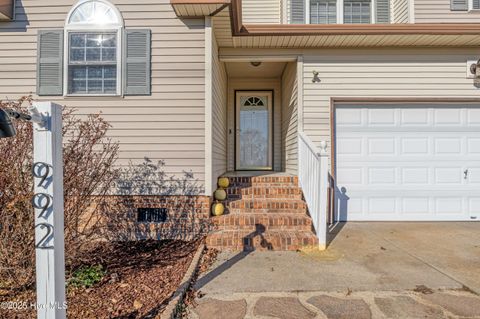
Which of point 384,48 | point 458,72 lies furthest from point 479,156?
point 384,48

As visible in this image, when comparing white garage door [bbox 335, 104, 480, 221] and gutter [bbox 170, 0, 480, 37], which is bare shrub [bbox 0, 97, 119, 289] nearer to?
gutter [bbox 170, 0, 480, 37]

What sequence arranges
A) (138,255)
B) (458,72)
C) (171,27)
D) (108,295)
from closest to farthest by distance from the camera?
1. (108,295)
2. (138,255)
3. (171,27)
4. (458,72)

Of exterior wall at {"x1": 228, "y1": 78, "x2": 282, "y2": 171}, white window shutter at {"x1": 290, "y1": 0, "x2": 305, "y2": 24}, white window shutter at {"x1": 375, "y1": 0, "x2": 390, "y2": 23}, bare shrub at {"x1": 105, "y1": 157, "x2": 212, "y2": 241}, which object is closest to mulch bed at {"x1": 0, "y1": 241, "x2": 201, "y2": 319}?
bare shrub at {"x1": 105, "y1": 157, "x2": 212, "y2": 241}

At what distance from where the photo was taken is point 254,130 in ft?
22.9

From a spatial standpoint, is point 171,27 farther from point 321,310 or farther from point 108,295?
point 321,310

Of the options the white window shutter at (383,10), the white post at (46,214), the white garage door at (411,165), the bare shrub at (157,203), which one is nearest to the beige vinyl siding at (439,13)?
the white window shutter at (383,10)

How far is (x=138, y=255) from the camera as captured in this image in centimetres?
352

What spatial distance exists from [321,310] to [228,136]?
16.3ft

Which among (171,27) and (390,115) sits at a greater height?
(171,27)

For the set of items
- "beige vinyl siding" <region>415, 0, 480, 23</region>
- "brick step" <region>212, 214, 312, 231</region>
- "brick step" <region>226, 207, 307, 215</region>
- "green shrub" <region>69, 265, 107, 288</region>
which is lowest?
"green shrub" <region>69, 265, 107, 288</region>

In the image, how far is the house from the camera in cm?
416

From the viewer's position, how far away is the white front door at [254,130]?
6949 millimetres

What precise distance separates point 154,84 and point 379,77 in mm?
4033

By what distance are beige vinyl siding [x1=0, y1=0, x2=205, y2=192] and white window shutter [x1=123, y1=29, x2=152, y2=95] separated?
0.28 feet
